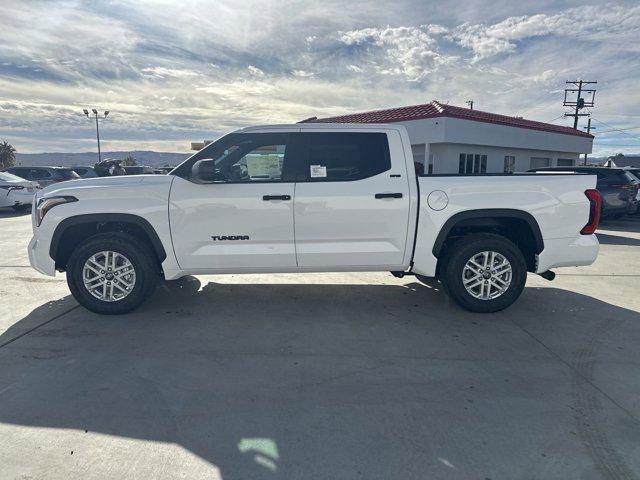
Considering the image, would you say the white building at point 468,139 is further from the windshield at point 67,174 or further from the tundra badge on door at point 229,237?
the tundra badge on door at point 229,237

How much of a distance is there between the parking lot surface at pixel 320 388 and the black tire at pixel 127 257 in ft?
0.54

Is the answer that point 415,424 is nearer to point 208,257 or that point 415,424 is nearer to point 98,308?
point 208,257

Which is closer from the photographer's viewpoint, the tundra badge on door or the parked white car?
the tundra badge on door

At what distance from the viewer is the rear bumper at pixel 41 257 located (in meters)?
4.41

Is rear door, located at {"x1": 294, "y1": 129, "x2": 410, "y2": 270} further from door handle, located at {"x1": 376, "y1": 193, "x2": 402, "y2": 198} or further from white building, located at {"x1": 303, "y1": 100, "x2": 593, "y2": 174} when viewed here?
white building, located at {"x1": 303, "y1": 100, "x2": 593, "y2": 174}

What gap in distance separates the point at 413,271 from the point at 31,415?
3.60m

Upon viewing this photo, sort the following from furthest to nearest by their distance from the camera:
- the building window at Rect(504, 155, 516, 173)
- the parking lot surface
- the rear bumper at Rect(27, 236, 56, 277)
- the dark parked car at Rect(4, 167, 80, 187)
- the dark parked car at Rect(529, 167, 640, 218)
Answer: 1. the building window at Rect(504, 155, 516, 173)
2. the dark parked car at Rect(4, 167, 80, 187)
3. the dark parked car at Rect(529, 167, 640, 218)
4. the rear bumper at Rect(27, 236, 56, 277)
5. the parking lot surface

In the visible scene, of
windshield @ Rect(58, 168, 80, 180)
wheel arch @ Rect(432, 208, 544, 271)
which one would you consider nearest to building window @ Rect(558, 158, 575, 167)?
wheel arch @ Rect(432, 208, 544, 271)

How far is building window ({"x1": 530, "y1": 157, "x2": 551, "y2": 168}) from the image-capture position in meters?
28.2

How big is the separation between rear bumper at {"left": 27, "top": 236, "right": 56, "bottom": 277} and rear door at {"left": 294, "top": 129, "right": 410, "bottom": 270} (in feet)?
8.64

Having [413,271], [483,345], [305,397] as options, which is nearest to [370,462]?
[305,397]

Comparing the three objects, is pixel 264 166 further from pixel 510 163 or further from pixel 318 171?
pixel 510 163

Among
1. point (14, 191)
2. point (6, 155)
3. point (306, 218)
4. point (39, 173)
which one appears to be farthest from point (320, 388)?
point (6, 155)

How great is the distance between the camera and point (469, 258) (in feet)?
14.9
